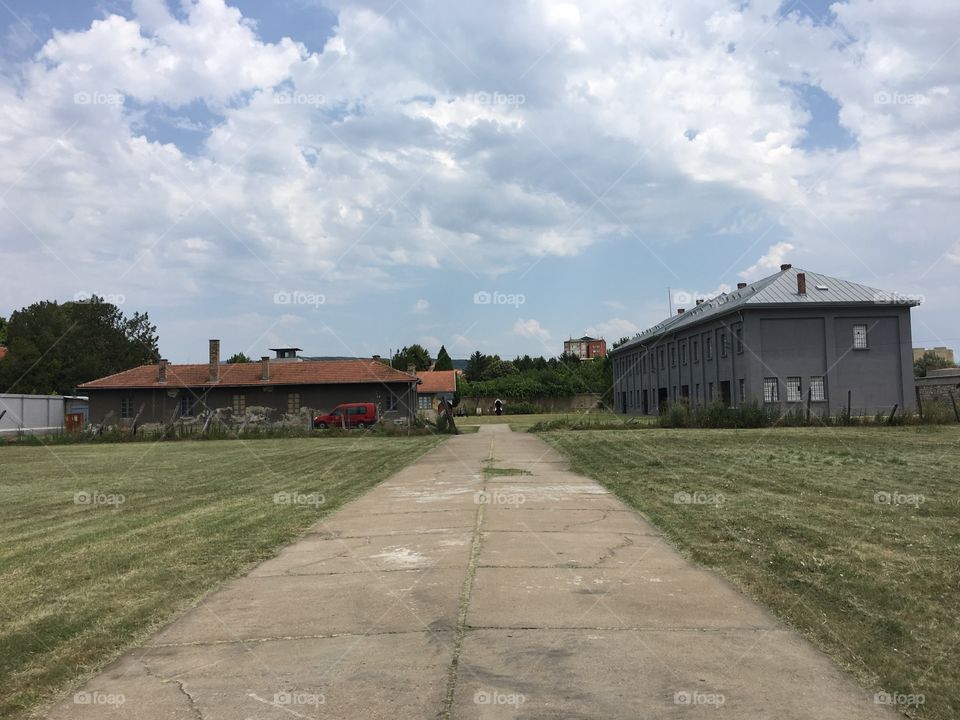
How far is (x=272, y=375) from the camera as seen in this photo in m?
50.2

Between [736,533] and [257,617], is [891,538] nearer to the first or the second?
[736,533]

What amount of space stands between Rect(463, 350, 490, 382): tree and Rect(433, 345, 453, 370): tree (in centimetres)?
281

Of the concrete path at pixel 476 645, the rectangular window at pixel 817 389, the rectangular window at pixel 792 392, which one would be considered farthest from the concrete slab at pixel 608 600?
the rectangular window at pixel 817 389

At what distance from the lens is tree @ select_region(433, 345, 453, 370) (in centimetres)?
12144

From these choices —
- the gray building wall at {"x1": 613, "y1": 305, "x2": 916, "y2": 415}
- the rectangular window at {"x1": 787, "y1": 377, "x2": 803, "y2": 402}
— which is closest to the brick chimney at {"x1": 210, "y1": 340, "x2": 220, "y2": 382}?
the gray building wall at {"x1": 613, "y1": 305, "x2": 916, "y2": 415}

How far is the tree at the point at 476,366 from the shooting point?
11819 cm

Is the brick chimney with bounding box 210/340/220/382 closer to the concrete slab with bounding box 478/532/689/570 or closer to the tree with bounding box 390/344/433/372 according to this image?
the concrete slab with bounding box 478/532/689/570

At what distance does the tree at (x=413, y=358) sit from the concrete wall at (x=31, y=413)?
192 feet

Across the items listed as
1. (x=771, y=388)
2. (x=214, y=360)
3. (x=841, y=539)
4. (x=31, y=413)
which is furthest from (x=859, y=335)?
(x=31, y=413)

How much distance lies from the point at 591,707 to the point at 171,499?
1110 cm

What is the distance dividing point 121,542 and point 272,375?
41.9 metres

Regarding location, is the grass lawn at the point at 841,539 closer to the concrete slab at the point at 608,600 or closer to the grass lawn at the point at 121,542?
the concrete slab at the point at 608,600

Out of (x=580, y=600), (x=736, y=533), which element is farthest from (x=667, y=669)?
(x=736, y=533)

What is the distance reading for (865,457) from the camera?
19.0 metres
